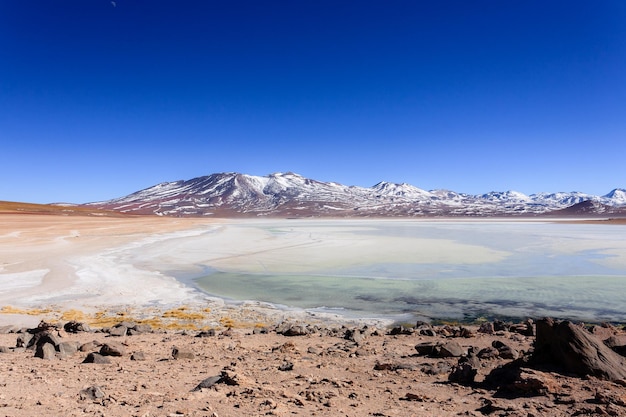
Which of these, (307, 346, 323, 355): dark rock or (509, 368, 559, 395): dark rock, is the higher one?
(509, 368, 559, 395): dark rock

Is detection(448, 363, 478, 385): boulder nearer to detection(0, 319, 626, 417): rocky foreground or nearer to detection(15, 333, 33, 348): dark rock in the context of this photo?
detection(0, 319, 626, 417): rocky foreground

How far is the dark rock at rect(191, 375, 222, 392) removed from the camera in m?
6.08

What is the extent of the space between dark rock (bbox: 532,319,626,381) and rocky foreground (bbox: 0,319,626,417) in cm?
1

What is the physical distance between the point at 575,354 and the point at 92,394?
22.0 feet

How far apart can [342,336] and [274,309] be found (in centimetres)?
437

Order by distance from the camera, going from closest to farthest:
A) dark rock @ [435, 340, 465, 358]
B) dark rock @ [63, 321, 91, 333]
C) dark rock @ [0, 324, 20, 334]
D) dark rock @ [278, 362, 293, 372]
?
1. dark rock @ [278, 362, 293, 372]
2. dark rock @ [435, 340, 465, 358]
3. dark rock @ [0, 324, 20, 334]
4. dark rock @ [63, 321, 91, 333]

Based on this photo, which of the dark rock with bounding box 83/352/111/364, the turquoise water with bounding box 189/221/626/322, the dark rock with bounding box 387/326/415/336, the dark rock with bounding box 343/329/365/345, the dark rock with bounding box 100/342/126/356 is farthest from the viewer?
the turquoise water with bounding box 189/221/626/322

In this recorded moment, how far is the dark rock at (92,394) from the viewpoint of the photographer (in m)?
5.60

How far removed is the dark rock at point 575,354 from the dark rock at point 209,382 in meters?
4.73

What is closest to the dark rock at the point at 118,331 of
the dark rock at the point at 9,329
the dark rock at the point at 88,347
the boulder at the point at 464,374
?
the dark rock at the point at 88,347

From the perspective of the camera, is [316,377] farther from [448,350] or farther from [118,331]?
[118,331]

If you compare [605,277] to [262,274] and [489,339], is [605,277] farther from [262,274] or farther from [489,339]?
[262,274]

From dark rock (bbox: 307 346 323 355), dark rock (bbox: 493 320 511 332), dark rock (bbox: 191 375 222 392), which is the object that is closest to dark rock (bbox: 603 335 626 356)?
dark rock (bbox: 493 320 511 332)

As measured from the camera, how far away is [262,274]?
810 inches
